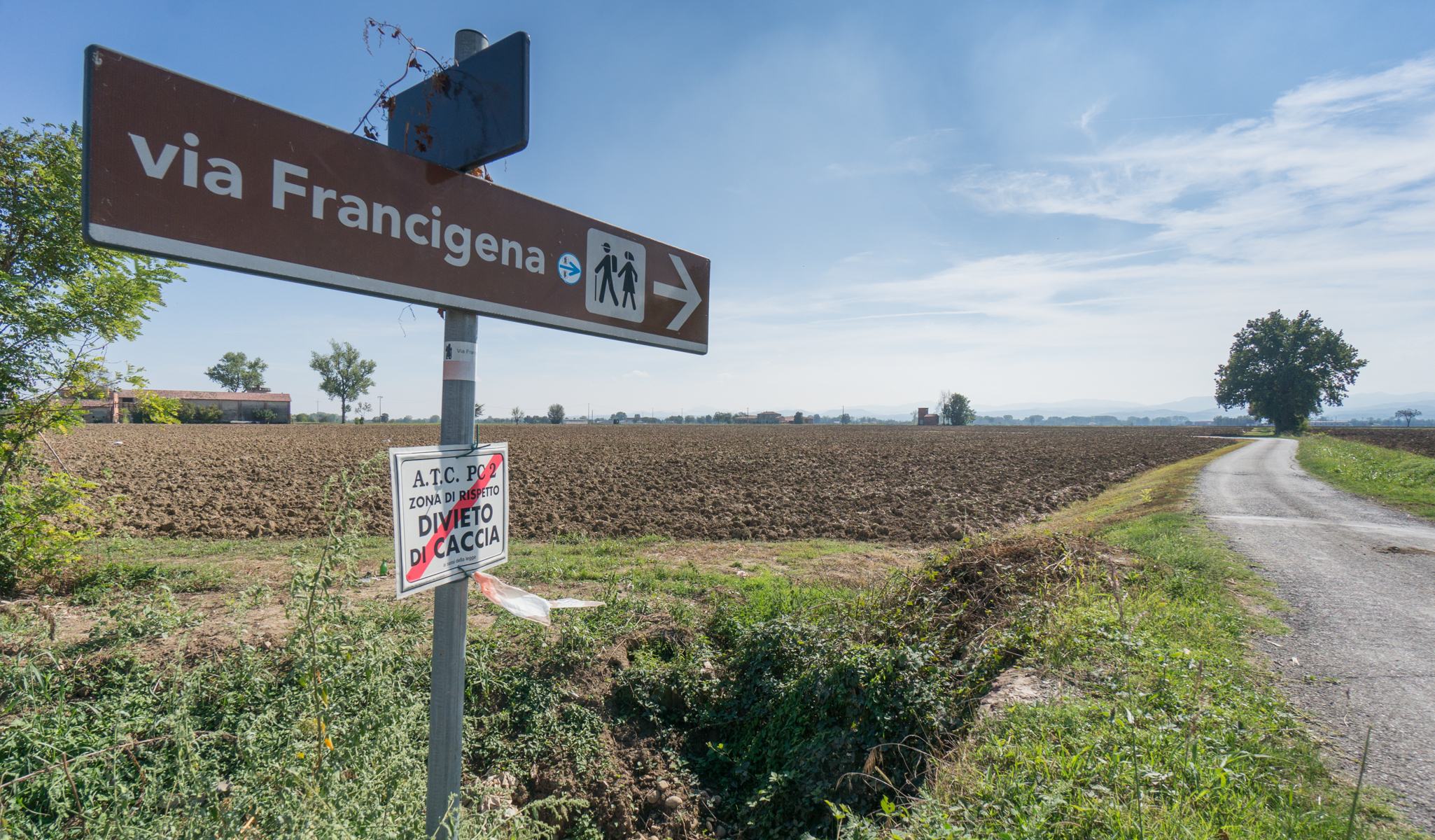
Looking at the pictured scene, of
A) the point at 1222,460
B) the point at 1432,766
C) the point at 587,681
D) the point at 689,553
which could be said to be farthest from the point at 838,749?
the point at 1222,460

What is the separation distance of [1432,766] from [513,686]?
4881mm

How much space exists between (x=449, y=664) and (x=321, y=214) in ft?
4.29

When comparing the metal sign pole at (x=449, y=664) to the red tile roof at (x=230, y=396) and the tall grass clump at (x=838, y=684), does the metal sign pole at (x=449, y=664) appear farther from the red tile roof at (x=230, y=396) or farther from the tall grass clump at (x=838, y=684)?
the red tile roof at (x=230, y=396)

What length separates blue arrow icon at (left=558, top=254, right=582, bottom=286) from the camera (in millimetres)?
2008

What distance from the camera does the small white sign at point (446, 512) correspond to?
5.14ft

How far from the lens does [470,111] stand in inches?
67.4

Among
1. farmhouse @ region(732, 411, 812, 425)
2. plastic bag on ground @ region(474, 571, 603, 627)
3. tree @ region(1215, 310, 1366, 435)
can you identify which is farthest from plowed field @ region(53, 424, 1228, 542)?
farmhouse @ region(732, 411, 812, 425)

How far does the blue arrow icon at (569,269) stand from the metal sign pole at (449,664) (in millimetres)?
371

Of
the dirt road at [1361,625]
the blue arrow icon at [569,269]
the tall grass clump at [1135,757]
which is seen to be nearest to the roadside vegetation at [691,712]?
the tall grass clump at [1135,757]

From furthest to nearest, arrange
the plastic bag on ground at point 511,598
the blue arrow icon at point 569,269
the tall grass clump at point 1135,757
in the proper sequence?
the tall grass clump at point 1135,757, the blue arrow icon at point 569,269, the plastic bag on ground at point 511,598

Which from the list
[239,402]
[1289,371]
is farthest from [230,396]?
[1289,371]

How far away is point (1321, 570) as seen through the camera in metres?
6.29

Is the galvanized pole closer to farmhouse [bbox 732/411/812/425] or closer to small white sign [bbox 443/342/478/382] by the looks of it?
small white sign [bbox 443/342/478/382]

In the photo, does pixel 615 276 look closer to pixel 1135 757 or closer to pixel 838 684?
pixel 1135 757
